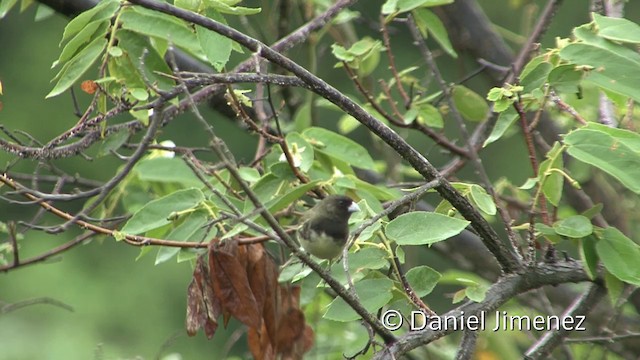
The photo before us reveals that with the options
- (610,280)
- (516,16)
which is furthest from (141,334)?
(610,280)

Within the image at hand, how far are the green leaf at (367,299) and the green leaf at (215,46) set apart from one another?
0.56 metres

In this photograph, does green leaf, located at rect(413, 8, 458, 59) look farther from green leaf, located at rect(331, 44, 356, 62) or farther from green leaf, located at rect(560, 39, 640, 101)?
green leaf, located at rect(560, 39, 640, 101)

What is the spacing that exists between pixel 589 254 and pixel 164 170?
3.89 feet

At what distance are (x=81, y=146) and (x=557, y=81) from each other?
1084 mm

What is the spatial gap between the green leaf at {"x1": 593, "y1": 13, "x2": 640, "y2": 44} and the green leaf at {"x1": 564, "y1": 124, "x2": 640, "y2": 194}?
0.64 feet

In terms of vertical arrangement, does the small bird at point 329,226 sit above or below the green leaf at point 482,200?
below

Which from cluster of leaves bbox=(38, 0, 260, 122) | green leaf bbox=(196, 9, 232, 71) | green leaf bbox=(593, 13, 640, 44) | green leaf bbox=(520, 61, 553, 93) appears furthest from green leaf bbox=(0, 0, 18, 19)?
green leaf bbox=(593, 13, 640, 44)

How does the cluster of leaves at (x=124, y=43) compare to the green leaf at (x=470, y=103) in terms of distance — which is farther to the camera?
the green leaf at (x=470, y=103)

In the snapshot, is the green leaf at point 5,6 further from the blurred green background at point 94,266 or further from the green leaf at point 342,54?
the blurred green background at point 94,266

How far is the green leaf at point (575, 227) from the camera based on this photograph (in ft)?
7.00

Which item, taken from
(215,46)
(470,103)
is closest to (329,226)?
(215,46)

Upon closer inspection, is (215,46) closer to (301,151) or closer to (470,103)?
(301,151)

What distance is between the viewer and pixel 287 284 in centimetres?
268

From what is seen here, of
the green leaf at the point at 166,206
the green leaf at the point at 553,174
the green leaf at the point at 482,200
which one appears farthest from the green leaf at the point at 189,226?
the green leaf at the point at 553,174
